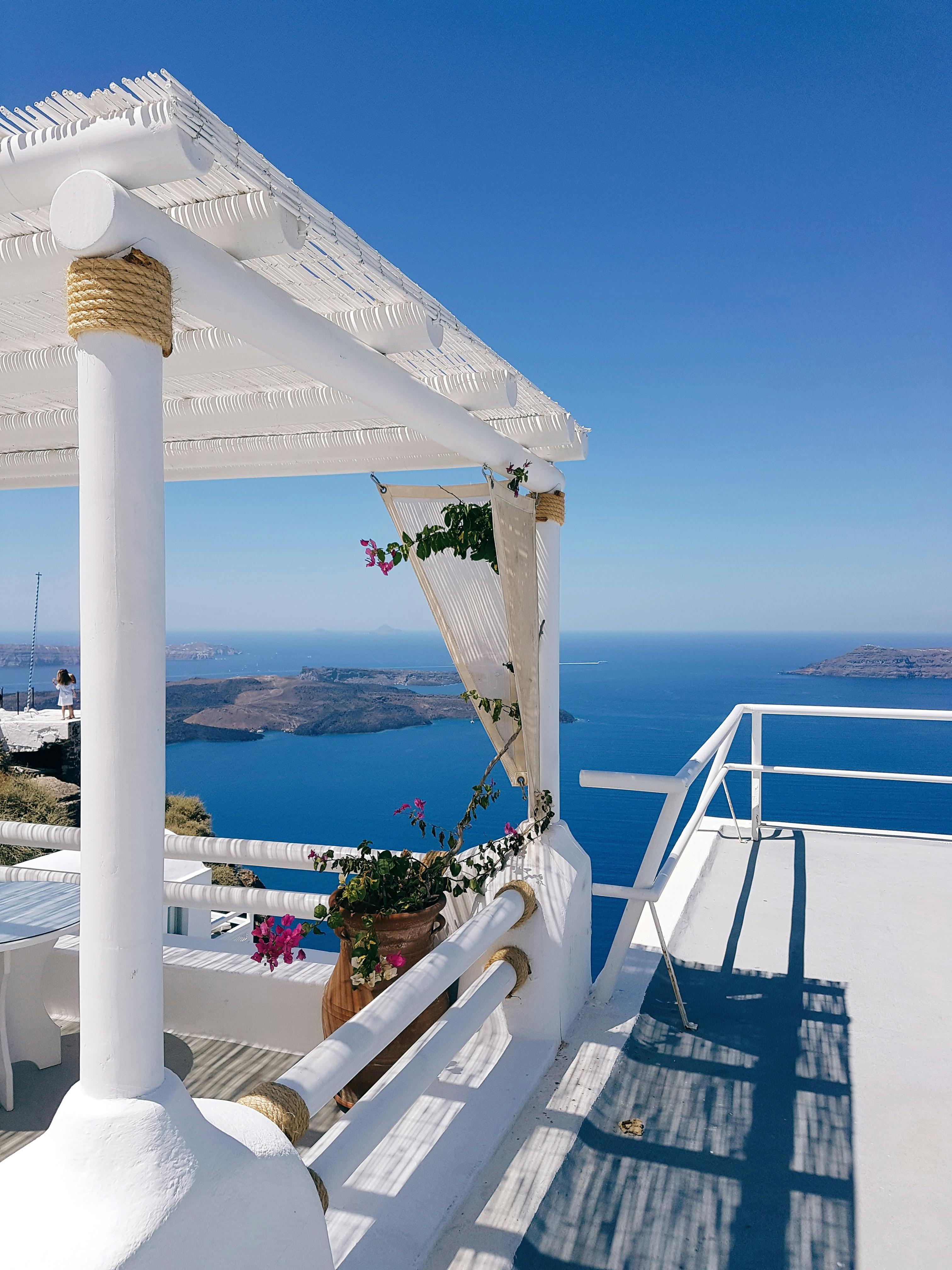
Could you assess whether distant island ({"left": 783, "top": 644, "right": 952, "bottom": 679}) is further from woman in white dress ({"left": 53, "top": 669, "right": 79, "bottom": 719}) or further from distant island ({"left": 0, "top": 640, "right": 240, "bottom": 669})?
woman in white dress ({"left": 53, "top": 669, "right": 79, "bottom": 719})

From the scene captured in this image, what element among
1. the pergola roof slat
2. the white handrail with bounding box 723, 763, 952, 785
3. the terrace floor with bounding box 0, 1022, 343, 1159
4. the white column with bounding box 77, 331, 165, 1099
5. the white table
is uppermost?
the pergola roof slat

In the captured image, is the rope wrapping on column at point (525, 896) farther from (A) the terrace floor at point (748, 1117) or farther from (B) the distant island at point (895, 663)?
(B) the distant island at point (895, 663)

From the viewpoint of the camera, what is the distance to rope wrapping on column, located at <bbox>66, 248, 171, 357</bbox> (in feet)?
3.35

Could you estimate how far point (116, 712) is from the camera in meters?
1.04

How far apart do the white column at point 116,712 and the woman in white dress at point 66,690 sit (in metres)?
12.9

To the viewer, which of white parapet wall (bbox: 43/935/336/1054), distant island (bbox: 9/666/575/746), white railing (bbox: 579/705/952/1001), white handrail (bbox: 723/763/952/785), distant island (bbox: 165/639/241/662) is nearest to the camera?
white railing (bbox: 579/705/952/1001)

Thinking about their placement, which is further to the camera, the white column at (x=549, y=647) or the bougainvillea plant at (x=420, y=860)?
the white column at (x=549, y=647)

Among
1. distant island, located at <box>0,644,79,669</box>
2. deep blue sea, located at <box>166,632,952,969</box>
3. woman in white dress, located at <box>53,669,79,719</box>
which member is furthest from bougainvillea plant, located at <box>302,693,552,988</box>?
distant island, located at <box>0,644,79,669</box>

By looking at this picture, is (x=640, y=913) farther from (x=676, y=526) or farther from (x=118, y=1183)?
(x=676, y=526)

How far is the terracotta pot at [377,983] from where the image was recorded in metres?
2.25

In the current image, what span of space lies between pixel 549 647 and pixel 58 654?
53.8ft

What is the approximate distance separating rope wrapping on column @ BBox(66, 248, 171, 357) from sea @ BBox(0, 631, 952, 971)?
26.2 feet

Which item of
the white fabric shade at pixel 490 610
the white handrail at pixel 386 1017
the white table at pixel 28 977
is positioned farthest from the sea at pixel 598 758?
the white table at pixel 28 977

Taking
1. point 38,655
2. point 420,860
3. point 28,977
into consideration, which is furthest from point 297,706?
point 420,860
